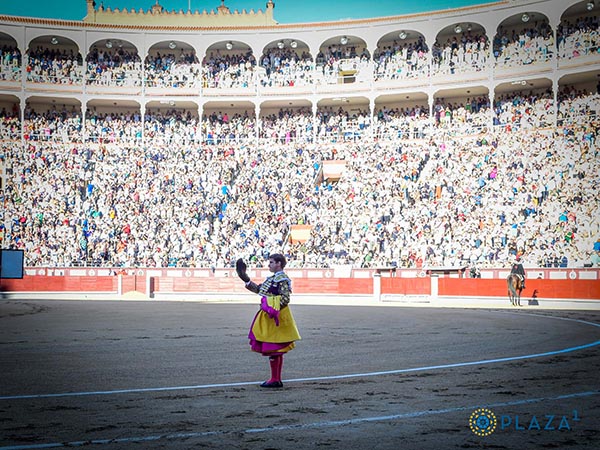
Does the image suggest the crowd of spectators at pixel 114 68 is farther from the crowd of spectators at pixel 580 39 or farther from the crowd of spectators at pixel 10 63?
the crowd of spectators at pixel 580 39

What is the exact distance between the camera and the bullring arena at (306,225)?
6688 millimetres

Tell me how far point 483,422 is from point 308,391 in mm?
2153

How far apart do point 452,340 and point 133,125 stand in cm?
3679

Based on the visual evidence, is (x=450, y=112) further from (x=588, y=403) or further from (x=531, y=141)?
(x=588, y=403)

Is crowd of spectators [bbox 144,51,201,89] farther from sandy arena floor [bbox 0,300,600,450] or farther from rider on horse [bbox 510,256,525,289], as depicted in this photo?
sandy arena floor [bbox 0,300,600,450]

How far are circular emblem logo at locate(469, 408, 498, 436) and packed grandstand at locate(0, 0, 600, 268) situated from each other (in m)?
24.7

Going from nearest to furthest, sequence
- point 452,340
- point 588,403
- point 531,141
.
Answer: point 588,403 < point 452,340 < point 531,141

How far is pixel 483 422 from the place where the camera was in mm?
5852

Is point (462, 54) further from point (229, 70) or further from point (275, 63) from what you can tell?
point (229, 70)

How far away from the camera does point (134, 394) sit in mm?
7305

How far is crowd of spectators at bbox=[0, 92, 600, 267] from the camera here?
3262cm

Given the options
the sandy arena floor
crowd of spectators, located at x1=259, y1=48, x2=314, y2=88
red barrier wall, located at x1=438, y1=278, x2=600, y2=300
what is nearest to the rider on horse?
red barrier wall, located at x1=438, y1=278, x2=600, y2=300

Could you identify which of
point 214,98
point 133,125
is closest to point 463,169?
point 214,98

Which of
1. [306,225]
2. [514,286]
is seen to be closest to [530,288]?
[514,286]
